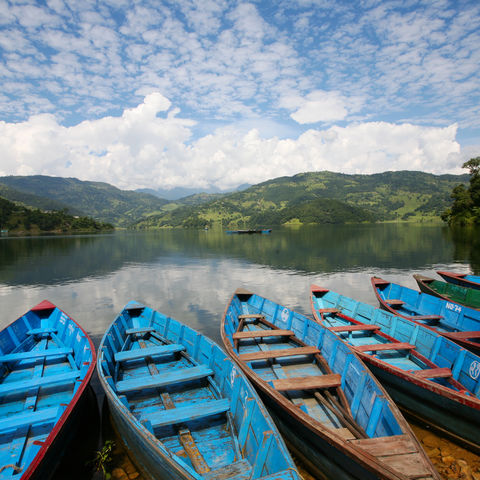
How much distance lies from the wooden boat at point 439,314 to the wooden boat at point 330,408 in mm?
5169

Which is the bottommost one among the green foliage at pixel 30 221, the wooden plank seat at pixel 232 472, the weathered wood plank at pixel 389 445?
the wooden plank seat at pixel 232 472

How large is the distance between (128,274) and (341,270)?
28.9 metres

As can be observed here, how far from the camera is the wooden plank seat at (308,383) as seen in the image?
26.4 ft

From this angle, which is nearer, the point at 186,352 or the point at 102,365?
the point at 102,365

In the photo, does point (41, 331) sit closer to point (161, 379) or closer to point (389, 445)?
point (161, 379)

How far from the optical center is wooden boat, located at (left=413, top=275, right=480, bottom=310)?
698 inches

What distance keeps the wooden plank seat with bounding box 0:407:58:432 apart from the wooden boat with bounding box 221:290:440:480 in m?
5.22

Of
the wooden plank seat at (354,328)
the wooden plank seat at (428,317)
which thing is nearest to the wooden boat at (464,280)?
the wooden plank seat at (428,317)

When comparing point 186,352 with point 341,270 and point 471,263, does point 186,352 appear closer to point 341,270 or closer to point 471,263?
point 341,270

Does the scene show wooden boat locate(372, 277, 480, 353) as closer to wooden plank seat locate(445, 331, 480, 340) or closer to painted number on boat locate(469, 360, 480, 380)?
wooden plank seat locate(445, 331, 480, 340)

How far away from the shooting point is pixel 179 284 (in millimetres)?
32906

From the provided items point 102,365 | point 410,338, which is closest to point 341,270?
point 410,338

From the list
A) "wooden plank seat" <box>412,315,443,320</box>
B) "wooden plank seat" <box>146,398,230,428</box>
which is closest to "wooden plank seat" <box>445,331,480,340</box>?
"wooden plank seat" <box>412,315,443,320</box>

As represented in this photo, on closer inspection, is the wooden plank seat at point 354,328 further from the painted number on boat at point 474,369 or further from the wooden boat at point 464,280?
the wooden boat at point 464,280
